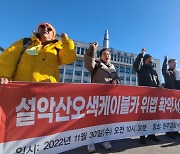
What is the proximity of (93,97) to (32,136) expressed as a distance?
134 cm

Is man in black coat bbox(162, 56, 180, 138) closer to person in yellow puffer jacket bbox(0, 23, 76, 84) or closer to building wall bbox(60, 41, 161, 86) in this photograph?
person in yellow puffer jacket bbox(0, 23, 76, 84)

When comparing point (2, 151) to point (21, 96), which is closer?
point (2, 151)

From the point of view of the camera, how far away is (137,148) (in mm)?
4426

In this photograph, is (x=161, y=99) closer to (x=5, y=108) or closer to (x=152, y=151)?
(x=152, y=151)

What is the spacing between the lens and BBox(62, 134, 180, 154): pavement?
4133 millimetres

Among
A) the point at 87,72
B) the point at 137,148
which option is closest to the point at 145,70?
the point at 137,148

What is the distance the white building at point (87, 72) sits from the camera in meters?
72.5

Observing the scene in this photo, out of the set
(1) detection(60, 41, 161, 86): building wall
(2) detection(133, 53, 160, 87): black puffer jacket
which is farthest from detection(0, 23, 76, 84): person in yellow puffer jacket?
(1) detection(60, 41, 161, 86): building wall

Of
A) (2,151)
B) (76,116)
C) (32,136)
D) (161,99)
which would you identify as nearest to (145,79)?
(161,99)

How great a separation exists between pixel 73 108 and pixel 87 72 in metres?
73.6

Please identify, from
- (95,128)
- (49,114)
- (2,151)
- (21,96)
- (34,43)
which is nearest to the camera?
(2,151)

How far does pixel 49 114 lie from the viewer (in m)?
3.30

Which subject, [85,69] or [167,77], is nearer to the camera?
[167,77]

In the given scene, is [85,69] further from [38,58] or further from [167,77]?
[38,58]
